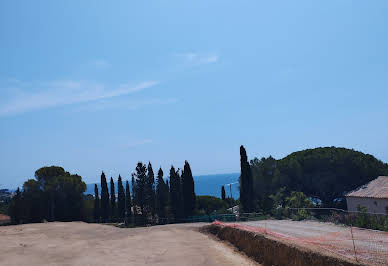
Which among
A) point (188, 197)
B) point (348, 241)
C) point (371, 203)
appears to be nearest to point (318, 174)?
point (371, 203)

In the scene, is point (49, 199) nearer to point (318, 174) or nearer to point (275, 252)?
point (318, 174)

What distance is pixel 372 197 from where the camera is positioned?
3603 centimetres

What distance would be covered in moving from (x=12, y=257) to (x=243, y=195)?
3234 cm

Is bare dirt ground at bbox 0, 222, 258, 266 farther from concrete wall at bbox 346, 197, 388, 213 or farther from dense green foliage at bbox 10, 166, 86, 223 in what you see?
dense green foliage at bbox 10, 166, 86, 223

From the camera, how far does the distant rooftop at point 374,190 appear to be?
35375 millimetres

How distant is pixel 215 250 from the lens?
22672 mm

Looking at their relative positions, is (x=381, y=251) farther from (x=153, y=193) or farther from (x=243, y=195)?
(x=153, y=193)

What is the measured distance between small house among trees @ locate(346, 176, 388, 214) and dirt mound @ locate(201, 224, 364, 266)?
54.2 ft

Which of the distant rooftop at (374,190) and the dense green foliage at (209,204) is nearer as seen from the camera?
the distant rooftop at (374,190)

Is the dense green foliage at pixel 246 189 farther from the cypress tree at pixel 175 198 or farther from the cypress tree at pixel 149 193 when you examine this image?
the cypress tree at pixel 149 193

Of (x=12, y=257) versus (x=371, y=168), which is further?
(x=371, y=168)

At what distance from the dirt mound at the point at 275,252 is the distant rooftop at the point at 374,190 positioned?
18614 millimetres

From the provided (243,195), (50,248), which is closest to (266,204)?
(243,195)

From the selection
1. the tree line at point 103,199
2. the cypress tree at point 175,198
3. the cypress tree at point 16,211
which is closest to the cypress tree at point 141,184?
the tree line at point 103,199
